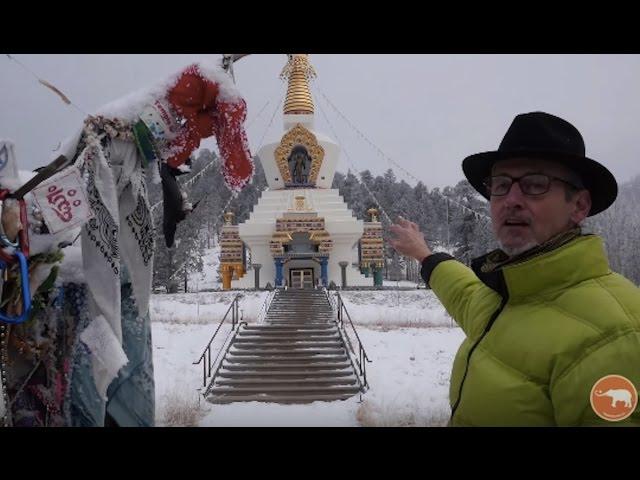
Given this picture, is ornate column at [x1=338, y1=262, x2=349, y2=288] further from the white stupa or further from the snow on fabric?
the snow on fabric

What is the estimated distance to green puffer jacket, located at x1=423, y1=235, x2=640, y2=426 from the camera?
1.02 meters

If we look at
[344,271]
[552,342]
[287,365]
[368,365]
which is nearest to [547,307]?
[552,342]

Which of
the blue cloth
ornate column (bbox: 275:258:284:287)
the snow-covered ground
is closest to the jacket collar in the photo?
the snow-covered ground

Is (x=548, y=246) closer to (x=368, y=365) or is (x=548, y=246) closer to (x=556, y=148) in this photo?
(x=556, y=148)

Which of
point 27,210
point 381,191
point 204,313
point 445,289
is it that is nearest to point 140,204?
point 27,210

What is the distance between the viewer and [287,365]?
17.4ft

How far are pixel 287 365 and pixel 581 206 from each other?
178 inches

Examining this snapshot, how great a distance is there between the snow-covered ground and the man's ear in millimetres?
1189

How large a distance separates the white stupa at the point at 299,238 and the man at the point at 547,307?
10.9 metres

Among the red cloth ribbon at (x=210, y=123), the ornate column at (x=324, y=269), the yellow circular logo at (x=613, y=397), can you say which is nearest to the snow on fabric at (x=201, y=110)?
the red cloth ribbon at (x=210, y=123)

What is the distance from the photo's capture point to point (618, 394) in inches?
39.2

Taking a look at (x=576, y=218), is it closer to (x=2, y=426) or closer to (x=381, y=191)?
(x=2, y=426)

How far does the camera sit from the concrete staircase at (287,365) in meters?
4.53
